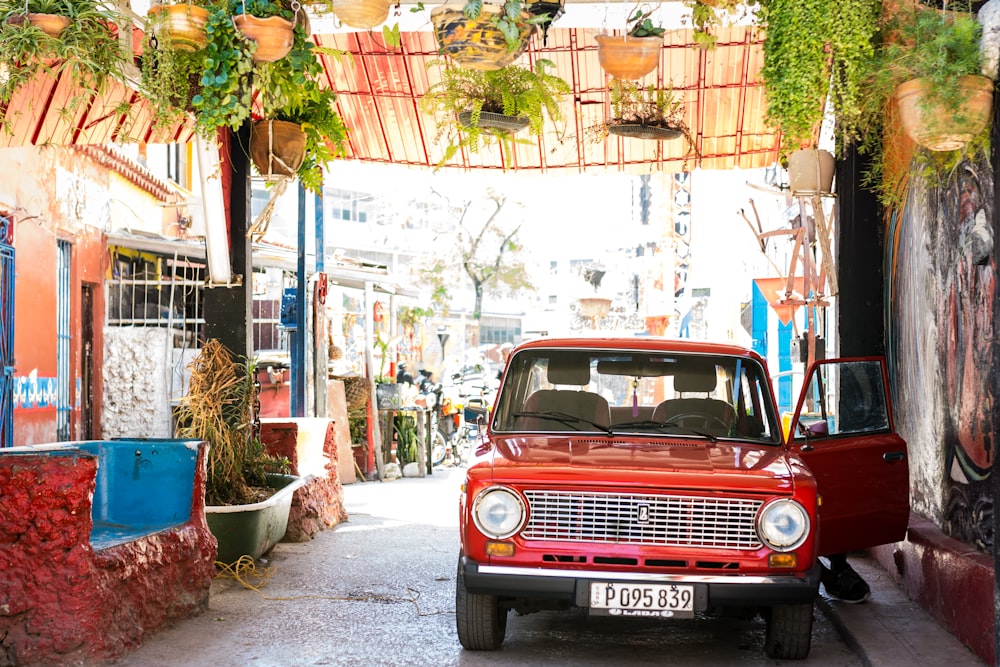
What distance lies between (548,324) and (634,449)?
57.3 m

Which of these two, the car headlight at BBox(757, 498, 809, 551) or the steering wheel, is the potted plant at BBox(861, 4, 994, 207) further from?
the car headlight at BBox(757, 498, 809, 551)

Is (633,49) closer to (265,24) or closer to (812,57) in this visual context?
(812,57)

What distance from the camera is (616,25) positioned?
8.30m

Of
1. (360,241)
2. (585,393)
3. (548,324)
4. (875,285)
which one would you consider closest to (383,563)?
(585,393)

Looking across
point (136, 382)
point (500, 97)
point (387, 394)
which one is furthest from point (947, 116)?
point (387, 394)

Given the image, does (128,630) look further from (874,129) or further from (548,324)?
(548,324)

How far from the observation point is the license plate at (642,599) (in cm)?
525

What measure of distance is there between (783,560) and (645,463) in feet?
2.69

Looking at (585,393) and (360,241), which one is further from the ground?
(360,241)

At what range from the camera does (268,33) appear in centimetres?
645

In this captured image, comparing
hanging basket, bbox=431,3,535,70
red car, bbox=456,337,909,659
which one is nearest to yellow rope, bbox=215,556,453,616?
red car, bbox=456,337,909,659

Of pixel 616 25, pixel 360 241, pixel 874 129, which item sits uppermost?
pixel 360 241

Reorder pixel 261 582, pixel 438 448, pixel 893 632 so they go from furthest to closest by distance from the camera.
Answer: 1. pixel 438 448
2. pixel 261 582
3. pixel 893 632

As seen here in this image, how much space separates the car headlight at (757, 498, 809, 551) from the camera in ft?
17.5
